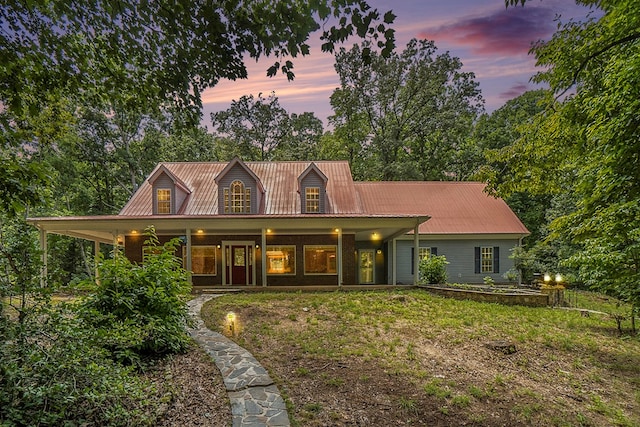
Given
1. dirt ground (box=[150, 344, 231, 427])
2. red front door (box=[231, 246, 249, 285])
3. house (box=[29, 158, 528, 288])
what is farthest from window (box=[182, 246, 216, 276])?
dirt ground (box=[150, 344, 231, 427])

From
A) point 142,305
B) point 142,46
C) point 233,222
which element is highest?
point 142,46

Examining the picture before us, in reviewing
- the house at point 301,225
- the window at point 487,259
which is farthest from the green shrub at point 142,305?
the window at point 487,259

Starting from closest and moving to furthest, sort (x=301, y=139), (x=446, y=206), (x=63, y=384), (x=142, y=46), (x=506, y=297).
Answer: (x=63, y=384), (x=142, y=46), (x=506, y=297), (x=446, y=206), (x=301, y=139)

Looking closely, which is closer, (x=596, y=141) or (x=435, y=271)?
(x=596, y=141)

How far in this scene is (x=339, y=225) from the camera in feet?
42.5

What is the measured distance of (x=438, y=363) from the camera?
5.68m

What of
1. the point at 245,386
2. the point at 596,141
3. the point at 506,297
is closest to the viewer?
the point at 245,386

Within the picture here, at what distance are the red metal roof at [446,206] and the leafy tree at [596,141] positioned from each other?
9993 millimetres

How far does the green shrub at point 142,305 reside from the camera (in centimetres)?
496

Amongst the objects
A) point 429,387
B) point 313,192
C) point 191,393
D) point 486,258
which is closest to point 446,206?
point 486,258

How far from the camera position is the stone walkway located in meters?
3.84

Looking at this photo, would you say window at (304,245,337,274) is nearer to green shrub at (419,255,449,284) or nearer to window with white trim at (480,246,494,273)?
green shrub at (419,255,449,284)

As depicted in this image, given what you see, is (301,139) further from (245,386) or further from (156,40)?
(245,386)

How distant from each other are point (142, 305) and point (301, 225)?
7.84 m
